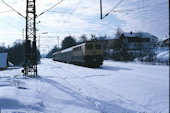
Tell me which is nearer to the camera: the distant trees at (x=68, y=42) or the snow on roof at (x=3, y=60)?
the snow on roof at (x=3, y=60)

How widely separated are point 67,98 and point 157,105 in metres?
3.36

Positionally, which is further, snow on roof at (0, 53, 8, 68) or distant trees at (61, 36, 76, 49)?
distant trees at (61, 36, 76, 49)

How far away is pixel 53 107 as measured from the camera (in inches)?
223

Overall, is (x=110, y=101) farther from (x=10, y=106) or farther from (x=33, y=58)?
(x=33, y=58)

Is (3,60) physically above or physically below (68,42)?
below

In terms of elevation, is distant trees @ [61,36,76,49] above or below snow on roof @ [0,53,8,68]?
above

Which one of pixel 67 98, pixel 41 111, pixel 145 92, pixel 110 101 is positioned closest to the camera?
pixel 41 111

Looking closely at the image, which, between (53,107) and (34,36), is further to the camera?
(34,36)

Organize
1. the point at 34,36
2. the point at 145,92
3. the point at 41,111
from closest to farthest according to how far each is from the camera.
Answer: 1. the point at 41,111
2. the point at 145,92
3. the point at 34,36

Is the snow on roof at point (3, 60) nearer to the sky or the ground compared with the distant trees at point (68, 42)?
nearer to the ground

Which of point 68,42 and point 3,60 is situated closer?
point 3,60

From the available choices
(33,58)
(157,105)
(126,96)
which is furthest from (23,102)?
(33,58)

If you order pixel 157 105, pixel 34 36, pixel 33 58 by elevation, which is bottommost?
pixel 157 105

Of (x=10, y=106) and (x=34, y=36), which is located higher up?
(x=34, y=36)
